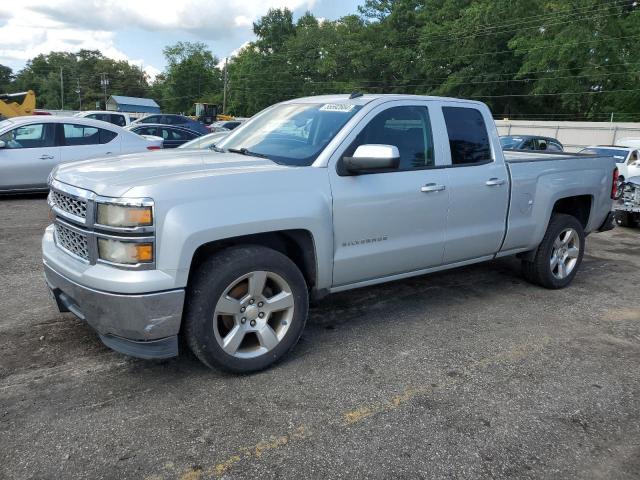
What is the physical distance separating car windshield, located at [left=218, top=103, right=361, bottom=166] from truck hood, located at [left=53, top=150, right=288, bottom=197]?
19 centimetres

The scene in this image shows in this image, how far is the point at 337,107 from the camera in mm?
4270

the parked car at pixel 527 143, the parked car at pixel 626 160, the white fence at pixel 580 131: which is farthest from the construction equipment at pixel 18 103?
the white fence at pixel 580 131

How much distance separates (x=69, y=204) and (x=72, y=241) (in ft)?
0.77

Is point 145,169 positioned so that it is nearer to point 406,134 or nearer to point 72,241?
point 72,241

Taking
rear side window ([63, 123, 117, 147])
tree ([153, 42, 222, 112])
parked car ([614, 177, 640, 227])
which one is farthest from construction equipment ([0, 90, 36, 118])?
tree ([153, 42, 222, 112])

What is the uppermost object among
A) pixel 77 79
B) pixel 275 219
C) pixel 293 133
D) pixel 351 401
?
pixel 77 79

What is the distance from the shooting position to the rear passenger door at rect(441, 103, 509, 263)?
454cm

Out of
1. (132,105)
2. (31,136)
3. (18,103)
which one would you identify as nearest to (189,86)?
(132,105)

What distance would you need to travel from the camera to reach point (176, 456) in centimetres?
271

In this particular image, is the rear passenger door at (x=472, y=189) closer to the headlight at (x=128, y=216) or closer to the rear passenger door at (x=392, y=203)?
the rear passenger door at (x=392, y=203)

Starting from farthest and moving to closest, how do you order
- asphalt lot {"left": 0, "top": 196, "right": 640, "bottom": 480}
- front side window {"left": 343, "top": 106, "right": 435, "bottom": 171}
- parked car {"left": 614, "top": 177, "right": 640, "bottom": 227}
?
parked car {"left": 614, "top": 177, "right": 640, "bottom": 227} < front side window {"left": 343, "top": 106, "right": 435, "bottom": 171} < asphalt lot {"left": 0, "top": 196, "right": 640, "bottom": 480}

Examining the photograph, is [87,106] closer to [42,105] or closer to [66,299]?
[42,105]

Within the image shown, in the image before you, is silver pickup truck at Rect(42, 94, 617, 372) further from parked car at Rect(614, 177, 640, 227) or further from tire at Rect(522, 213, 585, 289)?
parked car at Rect(614, 177, 640, 227)

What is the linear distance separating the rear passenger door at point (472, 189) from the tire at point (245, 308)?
163cm
